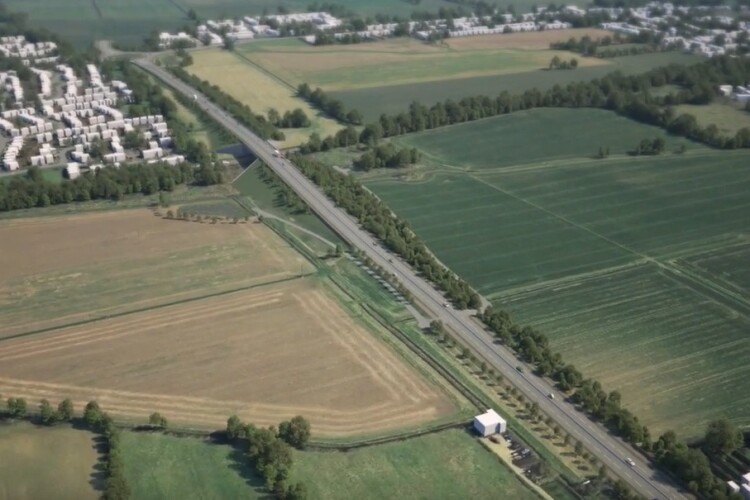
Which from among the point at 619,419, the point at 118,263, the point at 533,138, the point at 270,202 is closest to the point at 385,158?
the point at 270,202

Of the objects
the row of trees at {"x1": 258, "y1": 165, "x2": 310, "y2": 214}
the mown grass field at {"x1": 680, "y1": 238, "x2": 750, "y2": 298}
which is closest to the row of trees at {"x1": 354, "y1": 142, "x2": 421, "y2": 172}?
the row of trees at {"x1": 258, "y1": 165, "x2": 310, "y2": 214}

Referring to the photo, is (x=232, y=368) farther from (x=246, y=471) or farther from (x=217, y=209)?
(x=217, y=209)

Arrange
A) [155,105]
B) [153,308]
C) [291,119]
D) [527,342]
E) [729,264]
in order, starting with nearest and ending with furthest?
[527,342], [153,308], [729,264], [291,119], [155,105]

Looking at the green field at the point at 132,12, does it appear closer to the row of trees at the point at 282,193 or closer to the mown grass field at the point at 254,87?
the mown grass field at the point at 254,87

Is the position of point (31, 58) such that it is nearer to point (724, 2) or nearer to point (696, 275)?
point (696, 275)

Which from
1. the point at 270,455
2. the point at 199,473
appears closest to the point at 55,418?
the point at 199,473

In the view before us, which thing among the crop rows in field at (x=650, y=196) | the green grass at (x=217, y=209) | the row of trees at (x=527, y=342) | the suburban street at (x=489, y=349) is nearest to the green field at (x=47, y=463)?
the row of trees at (x=527, y=342)

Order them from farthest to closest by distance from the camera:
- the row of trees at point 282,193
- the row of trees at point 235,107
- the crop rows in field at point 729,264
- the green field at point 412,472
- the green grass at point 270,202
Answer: the row of trees at point 235,107, the row of trees at point 282,193, the green grass at point 270,202, the crop rows in field at point 729,264, the green field at point 412,472
